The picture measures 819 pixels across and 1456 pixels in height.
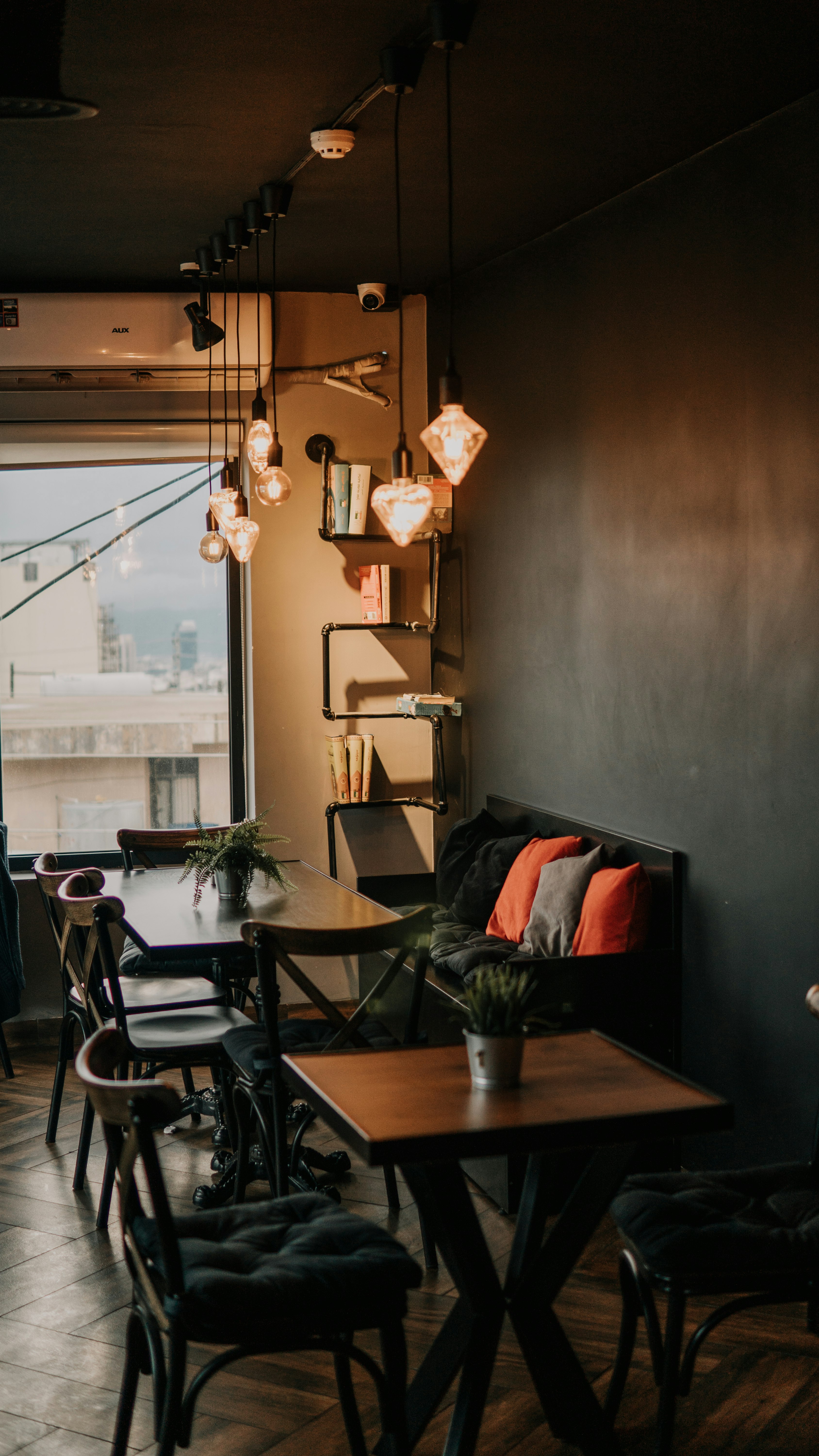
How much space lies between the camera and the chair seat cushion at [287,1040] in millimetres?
3287

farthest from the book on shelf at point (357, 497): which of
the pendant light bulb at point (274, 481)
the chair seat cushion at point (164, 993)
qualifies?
the chair seat cushion at point (164, 993)

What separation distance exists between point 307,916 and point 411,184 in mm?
2483

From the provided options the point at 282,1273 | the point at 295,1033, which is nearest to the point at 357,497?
the point at 295,1033

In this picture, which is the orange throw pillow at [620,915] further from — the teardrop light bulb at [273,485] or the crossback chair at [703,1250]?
the teardrop light bulb at [273,485]

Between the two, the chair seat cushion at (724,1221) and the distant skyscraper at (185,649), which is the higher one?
the distant skyscraper at (185,649)

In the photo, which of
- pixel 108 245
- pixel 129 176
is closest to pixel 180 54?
pixel 129 176

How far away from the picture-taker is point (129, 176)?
4059 mm

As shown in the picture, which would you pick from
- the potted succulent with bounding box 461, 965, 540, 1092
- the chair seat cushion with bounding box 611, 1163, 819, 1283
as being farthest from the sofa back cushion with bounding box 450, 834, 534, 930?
the potted succulent with bounding box 461, 965, 540, 1092

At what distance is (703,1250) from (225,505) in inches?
123

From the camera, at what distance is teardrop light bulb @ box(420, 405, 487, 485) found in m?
2.88

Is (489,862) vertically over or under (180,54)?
under

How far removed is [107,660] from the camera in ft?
19.3

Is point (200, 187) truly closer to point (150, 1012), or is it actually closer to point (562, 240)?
point (562, 240)

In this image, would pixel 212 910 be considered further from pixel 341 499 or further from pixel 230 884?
pixel 341 499
